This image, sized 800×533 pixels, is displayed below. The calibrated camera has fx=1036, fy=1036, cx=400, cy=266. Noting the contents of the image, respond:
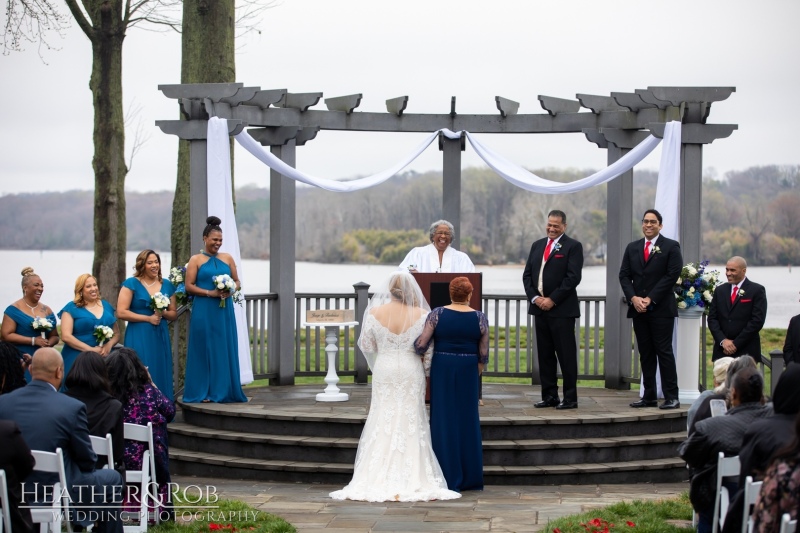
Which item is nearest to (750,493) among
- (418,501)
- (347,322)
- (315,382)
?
(418,501)

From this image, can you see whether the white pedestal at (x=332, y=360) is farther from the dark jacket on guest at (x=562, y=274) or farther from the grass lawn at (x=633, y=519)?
the grass lawn at (x=633, y=519)

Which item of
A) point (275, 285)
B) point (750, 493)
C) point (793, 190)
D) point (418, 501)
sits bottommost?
point (418, 501)

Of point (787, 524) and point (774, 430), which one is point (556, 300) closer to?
point (774, 430)

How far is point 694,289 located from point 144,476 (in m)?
5.61

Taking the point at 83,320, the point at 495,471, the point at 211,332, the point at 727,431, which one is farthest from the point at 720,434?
the point at 83,320

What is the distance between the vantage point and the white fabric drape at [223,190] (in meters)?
10.3

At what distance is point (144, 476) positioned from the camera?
667 centimetres

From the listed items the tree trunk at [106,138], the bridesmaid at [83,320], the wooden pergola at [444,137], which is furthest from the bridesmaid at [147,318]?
the tree trunk at [106,138]

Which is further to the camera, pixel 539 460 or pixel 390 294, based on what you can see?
pixel 539 460

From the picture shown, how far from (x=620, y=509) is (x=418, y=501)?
60.7 inches

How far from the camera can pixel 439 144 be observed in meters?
11.9

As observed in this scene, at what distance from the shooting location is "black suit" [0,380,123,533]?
5676mm

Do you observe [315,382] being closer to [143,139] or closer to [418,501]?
[418,501]

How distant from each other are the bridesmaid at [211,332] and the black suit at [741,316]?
4.61 m
